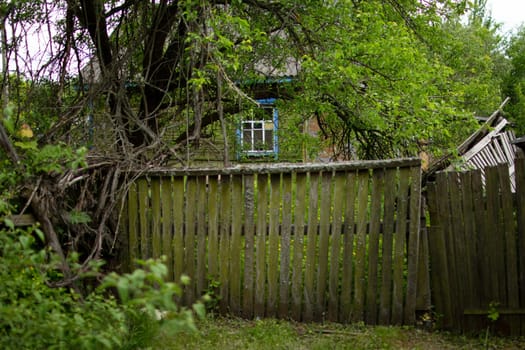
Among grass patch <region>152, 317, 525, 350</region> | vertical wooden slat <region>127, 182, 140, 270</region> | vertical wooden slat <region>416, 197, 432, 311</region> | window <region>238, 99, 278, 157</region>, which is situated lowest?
grass patch <region>152, 317, 525, 350</region>

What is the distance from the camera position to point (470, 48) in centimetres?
1628

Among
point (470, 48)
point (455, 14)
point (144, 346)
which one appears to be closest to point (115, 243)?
point (144, 346)

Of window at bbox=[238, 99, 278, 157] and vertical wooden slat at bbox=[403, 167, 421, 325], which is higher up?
window at bbox=[238, 99, 278, 157]

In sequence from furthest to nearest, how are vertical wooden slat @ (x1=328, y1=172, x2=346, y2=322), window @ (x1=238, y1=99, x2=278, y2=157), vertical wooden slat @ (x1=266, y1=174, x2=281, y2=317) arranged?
window @ (x1=238, y1=99, x2=278, y2=157)
vertical wooden slat @ (x1=266, y1=174, x2=281, y2=317)
vertical wooden slat @ (x1=328, y1=172, x2=346, y2=322)

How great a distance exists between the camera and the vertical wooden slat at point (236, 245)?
5.14 m

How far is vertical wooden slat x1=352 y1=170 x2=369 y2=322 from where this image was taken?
493 centimetres

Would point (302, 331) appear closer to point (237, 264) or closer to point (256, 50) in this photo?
Answer: point (237, 264)

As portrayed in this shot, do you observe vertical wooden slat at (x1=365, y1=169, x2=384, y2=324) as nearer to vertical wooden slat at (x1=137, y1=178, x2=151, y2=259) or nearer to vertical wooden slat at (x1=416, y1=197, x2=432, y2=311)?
vertical wooden slat at (x1=416, y1=197, x2=432, y2=311)

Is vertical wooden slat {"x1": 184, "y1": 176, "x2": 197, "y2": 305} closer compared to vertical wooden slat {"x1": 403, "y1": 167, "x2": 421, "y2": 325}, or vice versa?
vertical wooden slat {"x1": 403, "y1": 167, "x2": 421, "y2": 325}

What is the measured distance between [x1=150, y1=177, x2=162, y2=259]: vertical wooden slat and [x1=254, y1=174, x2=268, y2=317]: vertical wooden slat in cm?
102

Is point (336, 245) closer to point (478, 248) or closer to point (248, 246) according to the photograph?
Answer: point (248, 246)

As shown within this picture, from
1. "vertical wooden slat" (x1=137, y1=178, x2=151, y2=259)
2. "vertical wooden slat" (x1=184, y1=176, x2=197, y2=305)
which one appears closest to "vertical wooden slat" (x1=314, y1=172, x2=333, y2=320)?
"vertical wooden slat" (x1=184, y1=176, x2=197, y2=305)

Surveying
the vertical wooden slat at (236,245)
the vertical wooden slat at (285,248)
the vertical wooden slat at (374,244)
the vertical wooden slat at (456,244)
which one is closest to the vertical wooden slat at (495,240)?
the vertical wooden slat at (456,244)

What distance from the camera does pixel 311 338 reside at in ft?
15.2
